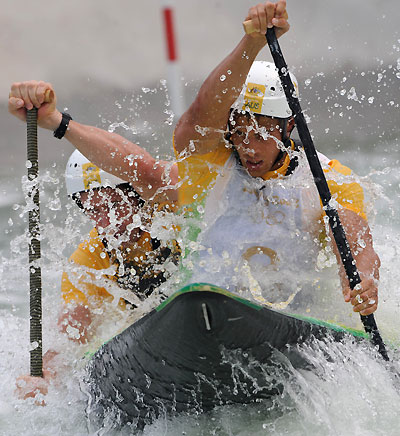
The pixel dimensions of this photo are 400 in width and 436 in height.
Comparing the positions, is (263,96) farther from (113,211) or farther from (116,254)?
(116,254)

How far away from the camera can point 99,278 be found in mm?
3508

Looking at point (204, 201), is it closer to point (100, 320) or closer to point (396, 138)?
point (100, 320)

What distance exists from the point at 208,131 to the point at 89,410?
1319 mm

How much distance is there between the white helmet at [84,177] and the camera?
372cm

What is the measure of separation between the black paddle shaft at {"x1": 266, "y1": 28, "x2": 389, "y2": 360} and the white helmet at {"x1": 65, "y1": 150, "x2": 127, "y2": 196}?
1.29 meters

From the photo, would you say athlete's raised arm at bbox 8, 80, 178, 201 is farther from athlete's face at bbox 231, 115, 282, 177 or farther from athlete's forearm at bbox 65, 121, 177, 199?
athlete's face at bbox 231, 115, 282, 177

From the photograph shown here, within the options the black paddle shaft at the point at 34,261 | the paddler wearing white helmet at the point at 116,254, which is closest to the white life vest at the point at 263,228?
the paddler wearing white helmet at the point at 116,254

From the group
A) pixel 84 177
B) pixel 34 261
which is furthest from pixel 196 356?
pixel 84 177

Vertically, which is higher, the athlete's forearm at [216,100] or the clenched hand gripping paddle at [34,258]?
the athlete's forearm at [216,100]

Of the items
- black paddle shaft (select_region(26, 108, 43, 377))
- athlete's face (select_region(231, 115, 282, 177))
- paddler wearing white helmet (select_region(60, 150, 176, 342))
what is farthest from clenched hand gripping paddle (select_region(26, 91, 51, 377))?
athlete's face (select_region(231, 115, 282, 177))

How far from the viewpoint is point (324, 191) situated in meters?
2.82

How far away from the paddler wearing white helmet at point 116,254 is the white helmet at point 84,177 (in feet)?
0.05

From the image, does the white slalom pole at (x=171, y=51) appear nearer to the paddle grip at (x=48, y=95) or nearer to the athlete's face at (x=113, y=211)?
the paddle grip at (x=48, y=95)

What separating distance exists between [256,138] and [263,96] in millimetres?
197
